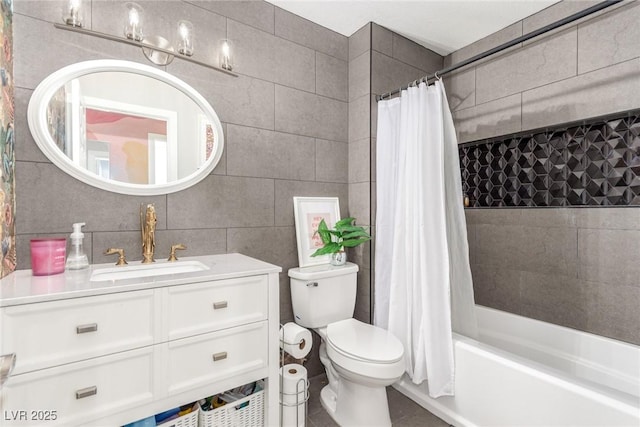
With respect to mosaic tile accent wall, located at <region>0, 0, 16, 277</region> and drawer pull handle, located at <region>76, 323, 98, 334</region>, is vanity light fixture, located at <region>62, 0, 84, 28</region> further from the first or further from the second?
drawer pull handle, located at <region>76, 323, 98, 334</region>

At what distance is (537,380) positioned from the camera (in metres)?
1.40

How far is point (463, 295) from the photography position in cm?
187

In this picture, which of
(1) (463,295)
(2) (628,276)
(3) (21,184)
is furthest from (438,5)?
(3) (21,184)

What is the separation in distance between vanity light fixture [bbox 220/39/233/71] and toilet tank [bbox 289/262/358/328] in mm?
1302

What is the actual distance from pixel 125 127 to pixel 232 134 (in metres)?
0.56

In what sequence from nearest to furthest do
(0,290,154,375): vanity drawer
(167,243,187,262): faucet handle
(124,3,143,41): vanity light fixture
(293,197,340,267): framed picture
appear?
(0,290,154,375): vanity drawer, (124,3,143,41): vanity light fixture, (167,243,187,262): faucet handle, (293,197,340,267): framed picture

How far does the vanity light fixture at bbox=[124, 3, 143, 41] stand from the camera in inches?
60.5

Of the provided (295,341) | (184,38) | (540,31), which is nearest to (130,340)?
(295,341)

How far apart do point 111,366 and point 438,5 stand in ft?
8.80

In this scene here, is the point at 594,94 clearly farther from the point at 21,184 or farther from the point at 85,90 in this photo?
the point at 21,184

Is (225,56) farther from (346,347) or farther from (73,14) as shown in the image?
(346,347)

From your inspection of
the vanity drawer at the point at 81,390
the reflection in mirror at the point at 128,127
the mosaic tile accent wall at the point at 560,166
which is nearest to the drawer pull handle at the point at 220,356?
the vanity drawer at the point at 81,390

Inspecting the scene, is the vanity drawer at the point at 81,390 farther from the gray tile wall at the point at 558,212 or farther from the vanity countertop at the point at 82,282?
the gray tile wall at the point at 558,212

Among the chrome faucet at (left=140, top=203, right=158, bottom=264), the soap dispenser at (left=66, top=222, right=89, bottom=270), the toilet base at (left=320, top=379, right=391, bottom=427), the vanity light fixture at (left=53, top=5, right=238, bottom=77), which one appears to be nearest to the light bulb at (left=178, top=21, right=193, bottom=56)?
the vanity light fixture at (left=53, top=5, right=238, bottom=77)
